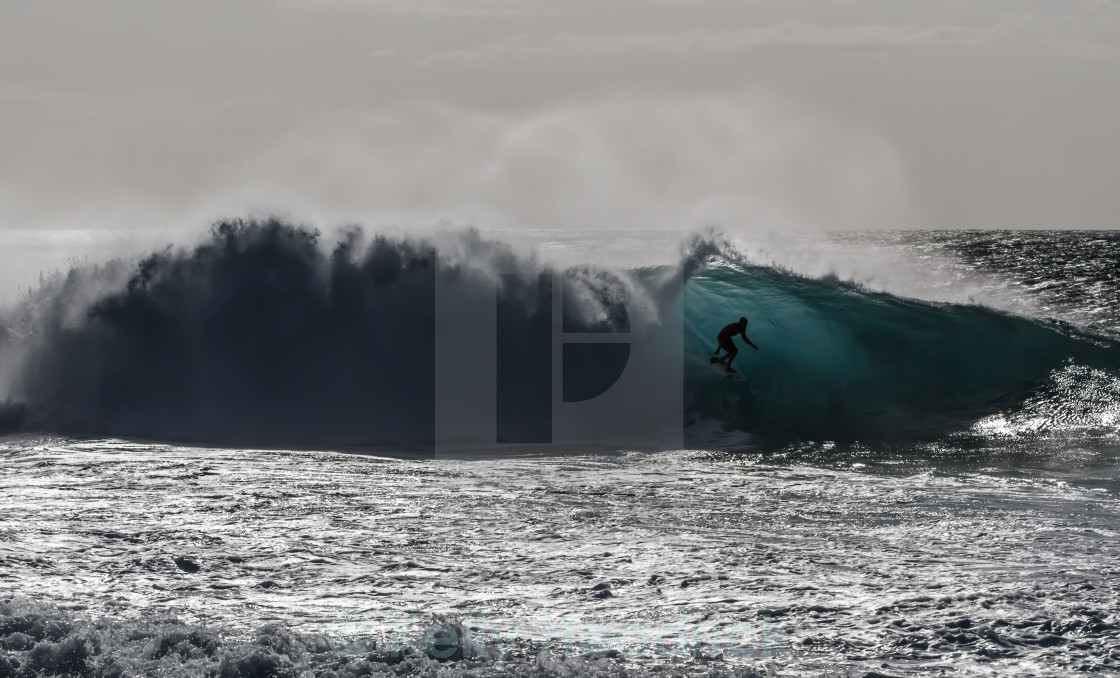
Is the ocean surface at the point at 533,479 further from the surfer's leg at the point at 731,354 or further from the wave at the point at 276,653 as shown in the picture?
the surfer's leg at the point at 731,354

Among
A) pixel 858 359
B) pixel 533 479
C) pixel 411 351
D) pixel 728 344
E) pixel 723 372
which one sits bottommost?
pixel 533 479

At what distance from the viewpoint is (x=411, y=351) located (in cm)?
1352

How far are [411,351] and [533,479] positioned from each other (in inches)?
201

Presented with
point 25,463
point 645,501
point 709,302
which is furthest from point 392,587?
point 709,302

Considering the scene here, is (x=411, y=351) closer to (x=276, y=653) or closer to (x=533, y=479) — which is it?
(x=533, y=479)

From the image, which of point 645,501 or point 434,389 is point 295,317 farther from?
point 645,501

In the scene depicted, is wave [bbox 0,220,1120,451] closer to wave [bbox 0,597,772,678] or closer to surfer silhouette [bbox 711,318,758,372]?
surfer silhouette [bbox 711,318,758,372]

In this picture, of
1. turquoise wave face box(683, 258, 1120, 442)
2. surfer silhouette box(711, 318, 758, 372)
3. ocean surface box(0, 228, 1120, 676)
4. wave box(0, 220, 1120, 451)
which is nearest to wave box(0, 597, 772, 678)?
ocean surface box(0, 228, 1120, 676)

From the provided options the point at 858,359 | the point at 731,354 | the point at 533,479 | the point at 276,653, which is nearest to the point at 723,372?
the point at 731,354

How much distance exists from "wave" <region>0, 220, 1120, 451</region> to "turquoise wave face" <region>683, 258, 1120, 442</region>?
0.13 ft

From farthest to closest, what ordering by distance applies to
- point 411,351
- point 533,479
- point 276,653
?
point 411,351
point 533,479
point 276,653

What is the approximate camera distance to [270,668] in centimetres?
466

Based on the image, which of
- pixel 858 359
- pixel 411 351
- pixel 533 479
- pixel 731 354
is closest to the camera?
pixel 533 479

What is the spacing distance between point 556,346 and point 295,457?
484 centimetres
